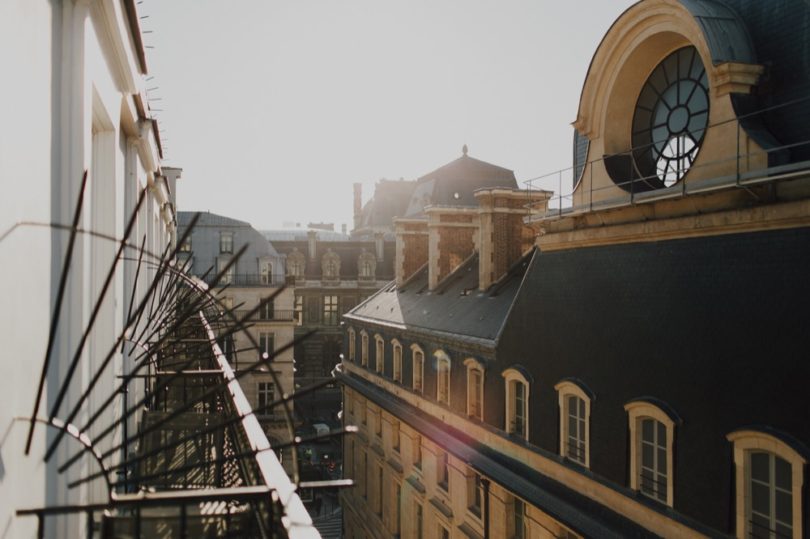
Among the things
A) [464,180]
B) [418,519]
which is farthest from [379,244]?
[418,519]

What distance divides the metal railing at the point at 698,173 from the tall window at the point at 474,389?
4762 millimetres

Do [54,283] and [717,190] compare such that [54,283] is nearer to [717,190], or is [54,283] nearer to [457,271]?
[717,190]

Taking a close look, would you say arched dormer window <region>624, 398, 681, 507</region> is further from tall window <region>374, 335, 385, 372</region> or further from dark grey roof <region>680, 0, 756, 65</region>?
tall window <region>374, 335, 385, 372</region>

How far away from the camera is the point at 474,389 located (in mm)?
17875

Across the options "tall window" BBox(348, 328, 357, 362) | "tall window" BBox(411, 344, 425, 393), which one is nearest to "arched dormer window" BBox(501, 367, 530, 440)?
"tall window" BBox(411, 344, 425, 393)

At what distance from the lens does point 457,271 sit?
26.0 m

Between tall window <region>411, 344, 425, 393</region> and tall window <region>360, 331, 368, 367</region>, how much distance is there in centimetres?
615

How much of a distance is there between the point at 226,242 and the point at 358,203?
134 feet

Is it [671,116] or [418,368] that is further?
→ [418,368]

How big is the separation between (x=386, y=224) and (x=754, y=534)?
207 ft

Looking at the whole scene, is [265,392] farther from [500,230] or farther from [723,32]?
[723,32]

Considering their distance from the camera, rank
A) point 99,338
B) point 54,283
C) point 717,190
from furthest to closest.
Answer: point 717,190 → point 99,338 → point 54,283

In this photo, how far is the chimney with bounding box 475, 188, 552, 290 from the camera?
2134cm

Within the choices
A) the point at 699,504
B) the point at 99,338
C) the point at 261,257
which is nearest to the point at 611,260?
the point at 699,504
